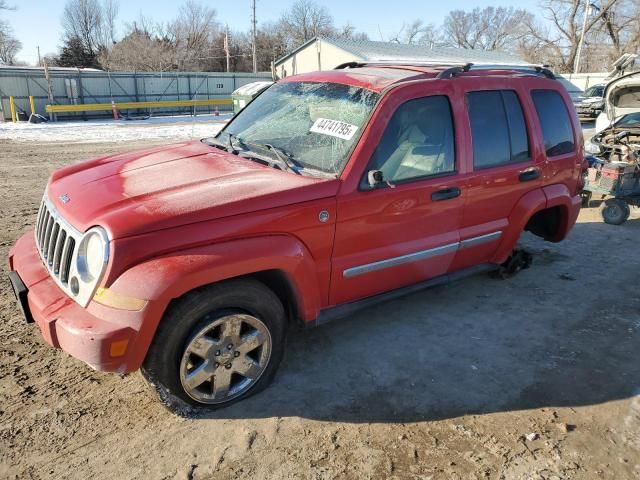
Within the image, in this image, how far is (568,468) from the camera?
2715mm

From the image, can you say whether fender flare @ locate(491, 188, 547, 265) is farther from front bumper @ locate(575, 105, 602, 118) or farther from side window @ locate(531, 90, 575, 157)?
front bumper @ locate(575, 105, 602, 118)

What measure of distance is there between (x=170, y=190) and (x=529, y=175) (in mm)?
2993

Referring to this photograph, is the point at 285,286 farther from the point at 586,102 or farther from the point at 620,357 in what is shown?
the point at 586,102

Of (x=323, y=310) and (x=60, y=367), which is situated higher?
(x=323, y=310)

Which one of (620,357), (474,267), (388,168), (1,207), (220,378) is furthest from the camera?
(1,207)

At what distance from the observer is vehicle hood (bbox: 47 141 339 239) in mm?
2693

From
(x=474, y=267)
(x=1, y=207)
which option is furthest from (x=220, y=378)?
(x=1, y=207)

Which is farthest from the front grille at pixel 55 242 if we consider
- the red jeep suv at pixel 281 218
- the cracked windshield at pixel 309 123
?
the cracked windshield at pixel 309 123

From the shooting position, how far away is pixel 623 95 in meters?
8.16

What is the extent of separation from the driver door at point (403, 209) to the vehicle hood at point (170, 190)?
1.21 ft

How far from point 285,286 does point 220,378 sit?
0.67 meters

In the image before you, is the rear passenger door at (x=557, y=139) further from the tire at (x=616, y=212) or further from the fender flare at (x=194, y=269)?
the tire at (x=616, y=212)

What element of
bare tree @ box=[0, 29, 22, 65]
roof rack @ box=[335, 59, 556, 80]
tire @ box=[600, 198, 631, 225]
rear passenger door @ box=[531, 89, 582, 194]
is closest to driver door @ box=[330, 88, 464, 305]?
roof rack @ box=[335, 59, 556, 80]

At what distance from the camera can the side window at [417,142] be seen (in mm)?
3396
